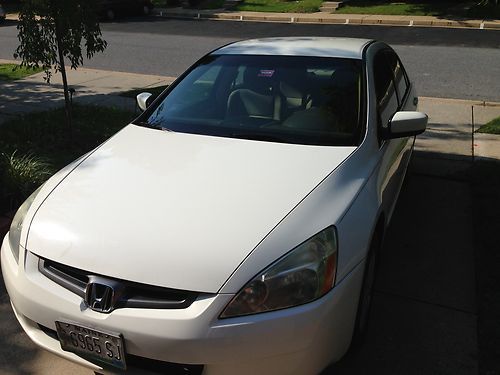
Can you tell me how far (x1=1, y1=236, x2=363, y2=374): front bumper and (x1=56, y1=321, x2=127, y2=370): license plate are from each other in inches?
1.3

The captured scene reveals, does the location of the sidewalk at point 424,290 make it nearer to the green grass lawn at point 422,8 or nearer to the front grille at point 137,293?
the front grille at point 137,293

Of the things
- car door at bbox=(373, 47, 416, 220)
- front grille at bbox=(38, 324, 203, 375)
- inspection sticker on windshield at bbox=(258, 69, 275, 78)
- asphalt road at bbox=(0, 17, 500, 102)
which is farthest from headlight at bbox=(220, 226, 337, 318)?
asphalt road at bbox=(0, 17, 500, 102)

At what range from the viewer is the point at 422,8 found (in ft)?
65.1

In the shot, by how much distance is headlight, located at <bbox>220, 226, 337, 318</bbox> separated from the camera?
2111 mm

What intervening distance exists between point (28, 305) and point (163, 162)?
3.36 ft

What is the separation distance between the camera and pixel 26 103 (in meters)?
7.99

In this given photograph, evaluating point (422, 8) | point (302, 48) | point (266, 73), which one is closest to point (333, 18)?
point (422, 8)

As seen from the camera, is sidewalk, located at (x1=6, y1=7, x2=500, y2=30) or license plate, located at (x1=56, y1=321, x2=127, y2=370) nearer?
license plate, located at (x1=56, y1=321, x2=127, y2=370)

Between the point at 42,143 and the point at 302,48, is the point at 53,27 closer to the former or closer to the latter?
the point at 42,143

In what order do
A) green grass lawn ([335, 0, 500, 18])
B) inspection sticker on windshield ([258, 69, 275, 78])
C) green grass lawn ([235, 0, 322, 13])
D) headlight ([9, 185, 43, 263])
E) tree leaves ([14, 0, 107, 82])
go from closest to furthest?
headlight ([9, 185, 43, 263]) < inspection sticker on windshield ([258, 69, 275, 78]) < tree leaves ([14, 0, 107, 82]) < green grass lawn ([335, 0, 500, 18]) < green grass lawn ([235, 0, 322, 13])

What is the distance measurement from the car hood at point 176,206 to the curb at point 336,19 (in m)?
15.8

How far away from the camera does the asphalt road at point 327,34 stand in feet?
31.9

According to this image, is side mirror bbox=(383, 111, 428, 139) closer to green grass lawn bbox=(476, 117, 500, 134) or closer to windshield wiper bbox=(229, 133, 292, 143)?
windshield wiper bbox=(229, 133, 292, 143)

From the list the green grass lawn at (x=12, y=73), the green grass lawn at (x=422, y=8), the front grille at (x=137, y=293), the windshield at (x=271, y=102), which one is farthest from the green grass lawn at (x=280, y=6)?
the front grille at (x=137, y=293)
